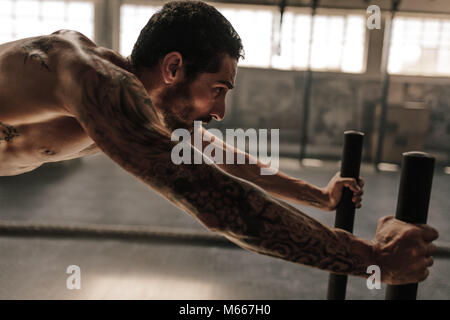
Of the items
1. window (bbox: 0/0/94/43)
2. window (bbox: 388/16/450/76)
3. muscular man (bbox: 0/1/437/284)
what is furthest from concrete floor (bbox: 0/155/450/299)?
window (bbox: 388/16/450/76)

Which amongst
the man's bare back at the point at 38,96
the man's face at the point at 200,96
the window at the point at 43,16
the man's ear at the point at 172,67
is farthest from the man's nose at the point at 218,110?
the window at the point at 43,16

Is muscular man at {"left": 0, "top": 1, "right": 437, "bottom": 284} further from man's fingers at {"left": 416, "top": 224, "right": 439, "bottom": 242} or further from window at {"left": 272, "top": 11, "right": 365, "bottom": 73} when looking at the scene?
window at {"left": 272, "top": 11, "right": 365, "bottom": 73}

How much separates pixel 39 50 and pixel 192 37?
13.0 inches

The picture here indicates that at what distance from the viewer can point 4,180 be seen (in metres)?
3.59

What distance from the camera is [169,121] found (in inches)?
38.1

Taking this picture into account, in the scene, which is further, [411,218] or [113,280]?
[113,280]

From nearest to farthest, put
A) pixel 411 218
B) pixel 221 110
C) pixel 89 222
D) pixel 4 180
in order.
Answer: pixel 411 218 → pixel 221 110 → pixel 89 222 → pixel 4 180

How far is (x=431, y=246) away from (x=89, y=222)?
2336mm

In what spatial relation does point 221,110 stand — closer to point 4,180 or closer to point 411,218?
point 411,218

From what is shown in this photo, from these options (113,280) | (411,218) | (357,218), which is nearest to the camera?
(411,218)

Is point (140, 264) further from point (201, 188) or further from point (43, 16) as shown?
point (43, 16)

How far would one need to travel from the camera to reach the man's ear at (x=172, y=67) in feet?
2.83

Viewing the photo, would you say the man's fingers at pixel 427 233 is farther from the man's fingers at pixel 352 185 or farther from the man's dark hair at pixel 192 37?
the man's dark hair at pixel 192 37

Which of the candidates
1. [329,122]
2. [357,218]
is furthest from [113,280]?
[329,122]
